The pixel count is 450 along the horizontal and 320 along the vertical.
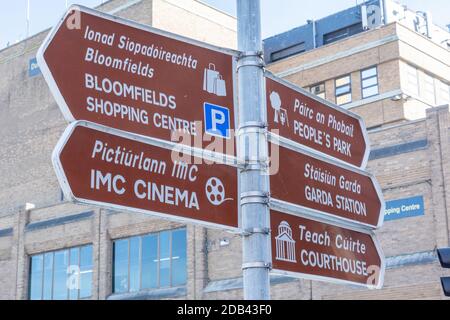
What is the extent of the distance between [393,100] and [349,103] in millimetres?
2550

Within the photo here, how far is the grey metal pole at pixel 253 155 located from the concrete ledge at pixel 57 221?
36.9 m

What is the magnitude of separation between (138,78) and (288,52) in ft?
170

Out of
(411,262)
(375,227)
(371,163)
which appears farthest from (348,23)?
(375,227)

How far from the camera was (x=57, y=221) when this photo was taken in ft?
141

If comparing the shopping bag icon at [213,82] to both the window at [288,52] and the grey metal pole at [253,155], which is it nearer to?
the grey metal pole at [253,155]

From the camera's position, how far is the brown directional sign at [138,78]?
4.68 metres

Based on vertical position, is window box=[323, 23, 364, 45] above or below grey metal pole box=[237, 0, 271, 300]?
above

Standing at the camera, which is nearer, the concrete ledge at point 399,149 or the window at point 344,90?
the concrete ledge at point 399,149

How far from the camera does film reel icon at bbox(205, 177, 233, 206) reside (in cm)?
507

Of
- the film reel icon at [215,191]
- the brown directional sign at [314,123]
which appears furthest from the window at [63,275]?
the film reel icon at [215,191]

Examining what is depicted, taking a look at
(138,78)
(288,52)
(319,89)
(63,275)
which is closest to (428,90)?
(319,89)

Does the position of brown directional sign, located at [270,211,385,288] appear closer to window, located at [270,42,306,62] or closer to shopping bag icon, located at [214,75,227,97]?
shopping bag icon, located at [214,75,227,97]

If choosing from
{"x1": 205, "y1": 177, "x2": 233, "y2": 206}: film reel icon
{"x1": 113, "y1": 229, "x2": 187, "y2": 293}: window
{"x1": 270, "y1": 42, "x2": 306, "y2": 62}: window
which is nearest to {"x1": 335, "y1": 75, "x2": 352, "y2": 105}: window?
{"x1": 270, "y1": 42, "x2": 306, "y2": 62}: window

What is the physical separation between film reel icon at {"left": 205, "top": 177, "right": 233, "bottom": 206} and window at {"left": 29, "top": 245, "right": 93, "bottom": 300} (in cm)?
3635
